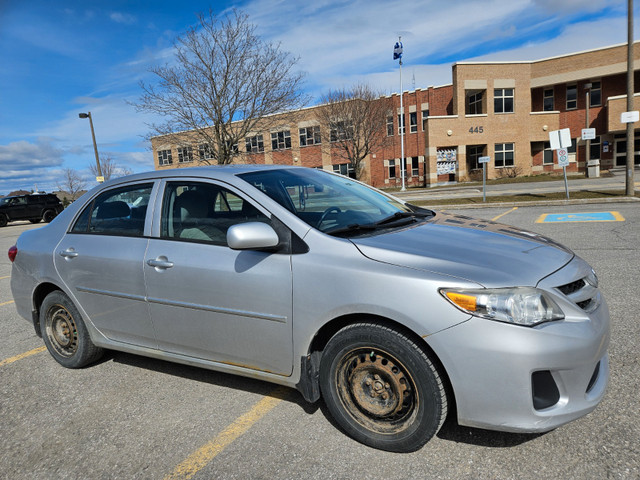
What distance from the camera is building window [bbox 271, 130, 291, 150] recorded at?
4369 cm

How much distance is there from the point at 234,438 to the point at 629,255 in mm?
6593

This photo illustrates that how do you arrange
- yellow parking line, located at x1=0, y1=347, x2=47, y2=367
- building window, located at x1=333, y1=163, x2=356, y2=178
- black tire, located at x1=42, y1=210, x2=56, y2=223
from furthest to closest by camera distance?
building window, located at x1=333, y1=163, x2=356, y2=178 → black tire, located at x1=42, y1=210, x2=56, y2=223 → yellow parking line, located at x1=0, y1=347, x2=47, y2=367

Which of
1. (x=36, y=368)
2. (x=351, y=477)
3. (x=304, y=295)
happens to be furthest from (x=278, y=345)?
(x=36, y=368)

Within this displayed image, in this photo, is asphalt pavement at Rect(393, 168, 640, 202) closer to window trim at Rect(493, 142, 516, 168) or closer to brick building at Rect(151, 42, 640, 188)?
window trim at Rect(493, 142, 516, 168)

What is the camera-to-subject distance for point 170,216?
319 cm

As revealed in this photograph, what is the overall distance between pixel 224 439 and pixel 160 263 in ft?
4.05

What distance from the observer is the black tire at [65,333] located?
3.71 m

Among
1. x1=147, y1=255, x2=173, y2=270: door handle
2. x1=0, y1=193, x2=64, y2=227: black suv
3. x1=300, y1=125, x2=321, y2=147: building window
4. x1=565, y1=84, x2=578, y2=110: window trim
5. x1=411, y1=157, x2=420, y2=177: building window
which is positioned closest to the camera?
x1=147, y1=255, x2=173, y2=270: door handle

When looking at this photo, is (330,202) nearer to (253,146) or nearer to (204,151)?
(204,151)

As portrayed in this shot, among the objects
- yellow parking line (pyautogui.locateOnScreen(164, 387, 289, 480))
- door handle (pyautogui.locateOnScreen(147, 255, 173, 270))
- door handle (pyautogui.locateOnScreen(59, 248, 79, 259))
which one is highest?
door handle (pyautogui.locateOnScreen(59, 248, 79, 259))

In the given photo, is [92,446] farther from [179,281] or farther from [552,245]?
[552,245]

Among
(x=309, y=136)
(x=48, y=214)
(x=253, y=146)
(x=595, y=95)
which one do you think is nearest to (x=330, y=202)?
(x=253, y=146)

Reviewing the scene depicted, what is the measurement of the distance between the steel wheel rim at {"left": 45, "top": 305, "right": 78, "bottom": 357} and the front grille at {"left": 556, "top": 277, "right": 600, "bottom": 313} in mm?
3737

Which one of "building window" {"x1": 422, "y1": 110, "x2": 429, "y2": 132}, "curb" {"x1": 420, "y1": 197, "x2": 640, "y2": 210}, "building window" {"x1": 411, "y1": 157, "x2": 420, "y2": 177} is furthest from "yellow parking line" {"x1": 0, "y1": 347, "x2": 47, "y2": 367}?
"building window" {"x1": 411, "y1": 157, "x2": 420, "y2": 177}
